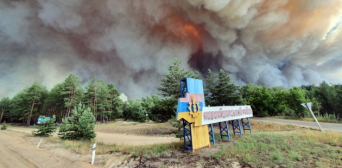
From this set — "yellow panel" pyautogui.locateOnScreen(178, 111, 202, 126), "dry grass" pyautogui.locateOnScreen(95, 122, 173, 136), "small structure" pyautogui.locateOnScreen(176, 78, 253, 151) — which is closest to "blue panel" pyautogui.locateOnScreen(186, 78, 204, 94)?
"small structure" pyautogui.locateOnScreen(176, 78, 253, 151)

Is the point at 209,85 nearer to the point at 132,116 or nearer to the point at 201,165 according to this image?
the point at 201,165

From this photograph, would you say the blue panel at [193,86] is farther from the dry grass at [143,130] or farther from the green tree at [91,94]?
the green tree at [91,94]

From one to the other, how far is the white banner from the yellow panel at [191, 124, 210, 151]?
22.5 inches

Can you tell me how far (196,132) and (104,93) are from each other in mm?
41055

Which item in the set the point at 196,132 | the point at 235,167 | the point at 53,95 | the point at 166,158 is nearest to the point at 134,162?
Result: the point at 166,158

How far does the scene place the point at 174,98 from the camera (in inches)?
726

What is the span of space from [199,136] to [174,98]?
950 centimetres

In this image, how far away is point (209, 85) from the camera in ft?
97.2

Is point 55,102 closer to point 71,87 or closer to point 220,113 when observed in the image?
point 71,87

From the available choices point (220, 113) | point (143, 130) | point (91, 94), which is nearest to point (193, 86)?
point (220, 113)

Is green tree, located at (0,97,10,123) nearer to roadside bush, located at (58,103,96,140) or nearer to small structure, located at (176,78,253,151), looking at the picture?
roadside bush, located at (58,103,96,140)

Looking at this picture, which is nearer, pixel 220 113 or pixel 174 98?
pixel 220 113

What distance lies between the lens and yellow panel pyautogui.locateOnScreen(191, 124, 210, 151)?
8797mm

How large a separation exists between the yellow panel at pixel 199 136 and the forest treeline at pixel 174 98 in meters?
8.79
